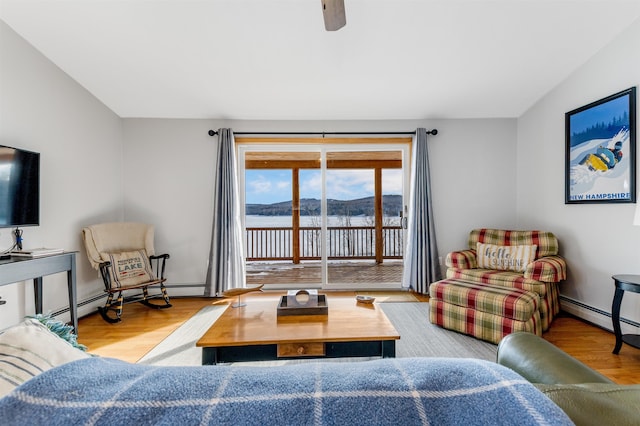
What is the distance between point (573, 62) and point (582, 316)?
263 cm

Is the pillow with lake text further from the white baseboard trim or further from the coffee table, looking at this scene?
the coffee table

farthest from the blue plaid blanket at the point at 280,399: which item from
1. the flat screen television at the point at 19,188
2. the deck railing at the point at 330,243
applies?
the deck railing at the point at 330,243

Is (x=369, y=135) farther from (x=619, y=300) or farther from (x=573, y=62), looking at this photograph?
(x=619, y=300)

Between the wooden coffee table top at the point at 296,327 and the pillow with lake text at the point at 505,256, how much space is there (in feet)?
5.92

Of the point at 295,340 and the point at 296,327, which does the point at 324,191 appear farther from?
the point at 295,340

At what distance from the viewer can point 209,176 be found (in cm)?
390

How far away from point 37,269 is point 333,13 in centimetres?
285

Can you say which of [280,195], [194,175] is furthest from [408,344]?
[194,175]

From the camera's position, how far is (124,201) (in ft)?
12.6

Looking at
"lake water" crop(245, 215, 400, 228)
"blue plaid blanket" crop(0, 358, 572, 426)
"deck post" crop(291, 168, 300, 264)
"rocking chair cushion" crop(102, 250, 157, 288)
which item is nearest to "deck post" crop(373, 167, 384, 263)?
"lake water" crop(245, 215, 400, 228)

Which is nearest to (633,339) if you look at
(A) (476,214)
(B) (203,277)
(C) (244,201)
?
(A) (476,214)

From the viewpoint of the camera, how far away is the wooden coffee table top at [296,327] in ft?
5.44

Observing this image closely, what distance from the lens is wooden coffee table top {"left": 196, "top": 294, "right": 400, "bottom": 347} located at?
5.44 feet

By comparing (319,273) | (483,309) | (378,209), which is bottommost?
(319,273)
